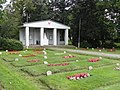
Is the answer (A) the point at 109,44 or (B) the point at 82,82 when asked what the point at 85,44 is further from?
(B) the point at 82,82

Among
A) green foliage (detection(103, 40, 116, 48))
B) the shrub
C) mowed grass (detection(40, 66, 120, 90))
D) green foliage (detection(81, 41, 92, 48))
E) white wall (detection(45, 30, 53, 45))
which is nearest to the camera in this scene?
mowed grass (detection(40, 66, 120, 90))

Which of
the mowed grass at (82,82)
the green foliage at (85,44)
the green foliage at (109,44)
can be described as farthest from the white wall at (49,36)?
the mowed grass at (82,82)

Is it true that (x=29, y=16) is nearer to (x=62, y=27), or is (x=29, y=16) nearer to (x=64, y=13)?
(x=64, y=13)

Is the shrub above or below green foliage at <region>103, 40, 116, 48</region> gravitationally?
above

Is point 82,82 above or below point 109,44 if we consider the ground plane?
above

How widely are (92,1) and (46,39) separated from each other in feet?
33.3

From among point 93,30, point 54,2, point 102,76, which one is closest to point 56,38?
point 93,30

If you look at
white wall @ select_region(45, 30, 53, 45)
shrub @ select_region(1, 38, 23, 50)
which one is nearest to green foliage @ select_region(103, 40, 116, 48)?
white wall @ select_region(45, 30, 53, 45)

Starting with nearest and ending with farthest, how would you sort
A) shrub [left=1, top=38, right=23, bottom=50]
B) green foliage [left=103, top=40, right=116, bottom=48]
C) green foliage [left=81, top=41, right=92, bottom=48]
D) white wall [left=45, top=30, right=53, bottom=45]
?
shrub [left=1, top=38, right=23, bottom=50]
green foliage [left=81, top=41, right=92, bottom=48]
green foliage [left=103, top=40, right=116, bottom=48]
white wall [left=45, top=30, right=53, bottom=45]

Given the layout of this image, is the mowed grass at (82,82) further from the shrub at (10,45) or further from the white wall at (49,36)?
the white wall at (49,36)

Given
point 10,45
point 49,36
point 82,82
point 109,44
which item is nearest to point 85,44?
point 109,44

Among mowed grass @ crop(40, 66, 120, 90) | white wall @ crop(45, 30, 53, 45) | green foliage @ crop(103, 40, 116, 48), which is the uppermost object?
white wall @ crop(45, 30, 53, 45)

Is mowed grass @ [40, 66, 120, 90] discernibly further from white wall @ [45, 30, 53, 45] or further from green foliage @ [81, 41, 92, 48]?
white wall @ [45, 30, 53, 45]

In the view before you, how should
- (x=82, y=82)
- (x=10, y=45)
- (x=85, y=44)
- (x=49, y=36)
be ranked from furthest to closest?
(x=49, y=36)
(x=85, y=44)
(x=10, y=45)
(x=82, y=82)
